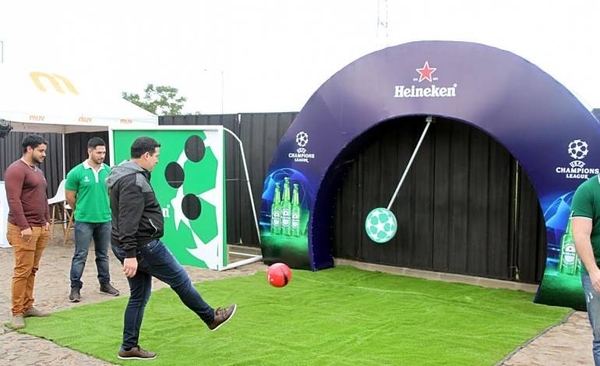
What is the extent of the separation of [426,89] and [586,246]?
3.68 metres

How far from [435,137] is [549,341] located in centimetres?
310

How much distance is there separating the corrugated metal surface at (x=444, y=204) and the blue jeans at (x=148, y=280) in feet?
12.0

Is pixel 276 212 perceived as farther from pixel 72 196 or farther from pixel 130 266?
pixel 130 266

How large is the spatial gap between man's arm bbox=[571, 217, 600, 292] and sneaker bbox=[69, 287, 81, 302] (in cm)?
497

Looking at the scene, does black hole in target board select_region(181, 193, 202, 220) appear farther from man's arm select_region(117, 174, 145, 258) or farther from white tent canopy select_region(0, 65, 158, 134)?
man's arm select_region(117, 174, 145, 258)

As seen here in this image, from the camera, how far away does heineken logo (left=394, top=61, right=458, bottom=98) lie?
21.8 ft

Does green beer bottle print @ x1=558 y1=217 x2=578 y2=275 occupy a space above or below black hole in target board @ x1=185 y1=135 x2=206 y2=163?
below

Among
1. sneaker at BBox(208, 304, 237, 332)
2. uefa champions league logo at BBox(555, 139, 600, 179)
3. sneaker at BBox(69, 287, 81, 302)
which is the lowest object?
sneaker at BBox(69, 287, 81, 302)

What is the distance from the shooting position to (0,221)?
10.1m

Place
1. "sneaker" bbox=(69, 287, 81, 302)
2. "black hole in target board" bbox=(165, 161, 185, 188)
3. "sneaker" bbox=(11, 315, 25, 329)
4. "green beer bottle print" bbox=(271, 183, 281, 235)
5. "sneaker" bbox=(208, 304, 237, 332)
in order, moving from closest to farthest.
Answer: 1. "sneaker" bbox=(208, 304, 237, 332)
2. "sneaker" bbox=(11, 315, 25, 329)
3. "sneaker" bbox=(69, 287, 81, 302)
4. "green beer bottle print" bbox=(271, 183, 281, 235)
5. "black hole in target board" bbox=(165, 161, 185, 188)

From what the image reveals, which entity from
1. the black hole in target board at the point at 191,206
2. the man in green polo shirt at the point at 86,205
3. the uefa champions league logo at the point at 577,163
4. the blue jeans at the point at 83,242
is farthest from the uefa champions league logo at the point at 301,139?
the uefa champions league logo at the point at 577,163

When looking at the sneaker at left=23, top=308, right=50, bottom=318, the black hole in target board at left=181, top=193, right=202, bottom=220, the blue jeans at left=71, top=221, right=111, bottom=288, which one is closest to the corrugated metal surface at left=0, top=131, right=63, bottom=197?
the black hole in target board at left=181, top=193, right=202, bottom=220

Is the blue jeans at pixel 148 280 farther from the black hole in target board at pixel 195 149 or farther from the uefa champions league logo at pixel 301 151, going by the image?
the black hole in target board at pixel 195 149

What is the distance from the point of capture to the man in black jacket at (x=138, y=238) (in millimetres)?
4309
